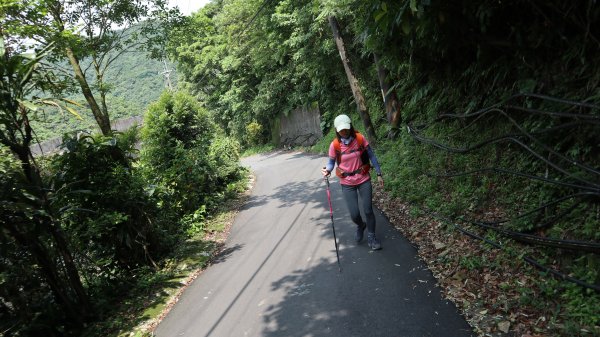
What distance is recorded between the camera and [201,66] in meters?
30.4

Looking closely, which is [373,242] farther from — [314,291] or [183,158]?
[183,158]

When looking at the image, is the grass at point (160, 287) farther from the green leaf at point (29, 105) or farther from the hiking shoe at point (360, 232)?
the green leaf at point (29, 105)

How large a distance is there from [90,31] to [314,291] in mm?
12828

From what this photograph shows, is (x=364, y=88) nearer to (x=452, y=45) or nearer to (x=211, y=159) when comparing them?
(x=211, y=159)

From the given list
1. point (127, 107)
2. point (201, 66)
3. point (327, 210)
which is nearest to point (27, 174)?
point (327, 210)

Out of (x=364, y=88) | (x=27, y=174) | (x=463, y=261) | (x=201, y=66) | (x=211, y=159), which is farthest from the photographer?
(x=201, y=66)

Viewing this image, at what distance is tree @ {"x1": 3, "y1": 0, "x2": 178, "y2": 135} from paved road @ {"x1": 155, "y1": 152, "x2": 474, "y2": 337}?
712 cm

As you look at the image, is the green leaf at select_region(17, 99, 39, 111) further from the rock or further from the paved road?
the rock

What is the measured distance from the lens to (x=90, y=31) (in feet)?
42.9

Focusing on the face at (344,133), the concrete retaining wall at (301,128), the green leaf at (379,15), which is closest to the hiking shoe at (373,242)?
the face at (344,133)

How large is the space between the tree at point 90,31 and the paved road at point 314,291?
23.3 feet

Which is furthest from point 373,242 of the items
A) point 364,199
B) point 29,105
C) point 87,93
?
point 87,93

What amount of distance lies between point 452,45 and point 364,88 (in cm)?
1091

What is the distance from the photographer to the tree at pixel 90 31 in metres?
9.25
